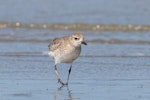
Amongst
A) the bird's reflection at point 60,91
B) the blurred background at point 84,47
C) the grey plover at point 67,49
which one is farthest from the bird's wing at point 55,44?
the bird's reflection at point 60,91

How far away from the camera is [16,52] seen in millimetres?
12125

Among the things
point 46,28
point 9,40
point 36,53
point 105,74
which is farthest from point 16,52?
point 46,28

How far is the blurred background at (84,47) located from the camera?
8.90m

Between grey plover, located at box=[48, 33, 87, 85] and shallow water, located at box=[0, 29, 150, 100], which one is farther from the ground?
grey plover, located at box=[48, 33, 87, 85]

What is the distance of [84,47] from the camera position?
43.0 feet

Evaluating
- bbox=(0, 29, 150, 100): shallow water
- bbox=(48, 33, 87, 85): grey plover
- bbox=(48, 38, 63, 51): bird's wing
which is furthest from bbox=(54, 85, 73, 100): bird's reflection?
bbox=(48, 38, 63, 51): bird's wing

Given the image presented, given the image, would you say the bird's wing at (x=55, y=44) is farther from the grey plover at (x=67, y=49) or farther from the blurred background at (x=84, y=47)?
the blurred background at (x=84, y=47)

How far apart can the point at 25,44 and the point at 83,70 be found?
3.24m

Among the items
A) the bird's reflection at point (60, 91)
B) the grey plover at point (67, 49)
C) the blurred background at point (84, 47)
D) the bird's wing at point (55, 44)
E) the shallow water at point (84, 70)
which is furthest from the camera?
the bird's wing at point (55, 44)

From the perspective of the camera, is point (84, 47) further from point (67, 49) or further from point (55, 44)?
point (67, 49)

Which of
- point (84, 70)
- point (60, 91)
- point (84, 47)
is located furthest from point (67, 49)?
point (84, 47)

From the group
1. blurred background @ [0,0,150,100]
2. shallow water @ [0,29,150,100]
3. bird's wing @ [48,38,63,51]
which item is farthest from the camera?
bird's wing @ [48,38,63,51]

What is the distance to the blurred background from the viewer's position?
8898 millimetres

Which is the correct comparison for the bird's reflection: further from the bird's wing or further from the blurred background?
the bird's wing
